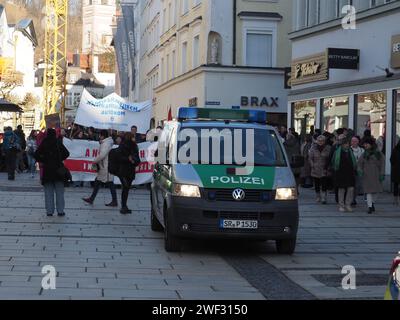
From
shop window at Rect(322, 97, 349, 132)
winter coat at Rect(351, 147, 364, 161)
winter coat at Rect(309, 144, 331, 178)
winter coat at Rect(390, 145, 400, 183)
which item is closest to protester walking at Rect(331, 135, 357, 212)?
winter coat at Rect(351, 147, 364, 161)

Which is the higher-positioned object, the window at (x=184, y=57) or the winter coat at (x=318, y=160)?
the window at (x=184, y=57)

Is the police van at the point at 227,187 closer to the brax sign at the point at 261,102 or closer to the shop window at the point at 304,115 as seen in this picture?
the shop window at the point at 304,115

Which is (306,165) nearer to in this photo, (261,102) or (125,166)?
(125,166)

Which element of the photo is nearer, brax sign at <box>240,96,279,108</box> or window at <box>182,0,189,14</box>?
brax sign at <box>240,96,279,108</box>

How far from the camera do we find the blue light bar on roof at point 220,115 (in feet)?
40.8

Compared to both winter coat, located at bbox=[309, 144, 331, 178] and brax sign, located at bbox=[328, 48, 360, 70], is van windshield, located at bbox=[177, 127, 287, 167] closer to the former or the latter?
winter coat, located at bbox=[309, 144, 331, 178]

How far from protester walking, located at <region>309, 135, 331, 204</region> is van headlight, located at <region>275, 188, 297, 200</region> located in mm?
8567

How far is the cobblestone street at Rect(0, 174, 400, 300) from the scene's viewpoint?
27.6ft

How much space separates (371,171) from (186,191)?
25.5 ft


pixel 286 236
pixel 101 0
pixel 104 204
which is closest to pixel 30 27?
pixel 101 0

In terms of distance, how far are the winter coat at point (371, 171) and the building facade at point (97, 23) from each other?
102488 mm

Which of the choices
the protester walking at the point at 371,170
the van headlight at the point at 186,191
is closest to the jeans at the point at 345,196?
the protester walking at the point at 371,170
